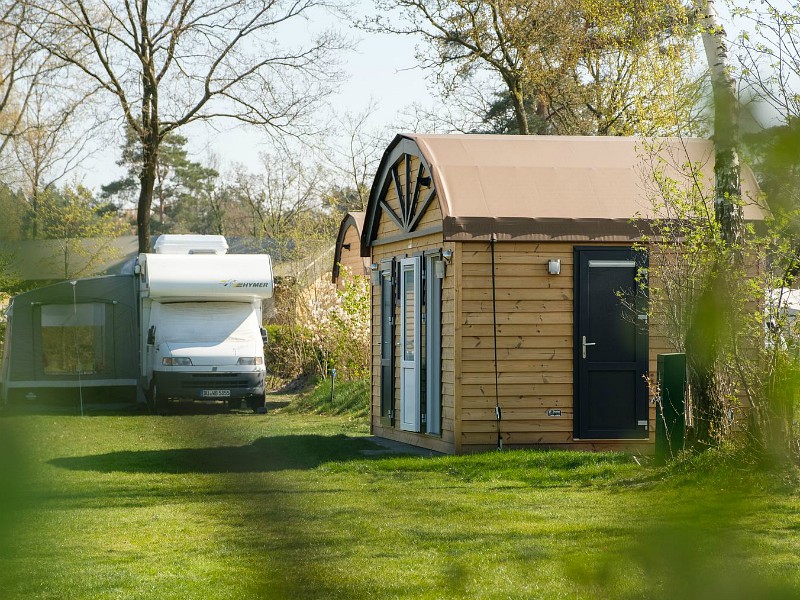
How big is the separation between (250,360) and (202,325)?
3.76 ft

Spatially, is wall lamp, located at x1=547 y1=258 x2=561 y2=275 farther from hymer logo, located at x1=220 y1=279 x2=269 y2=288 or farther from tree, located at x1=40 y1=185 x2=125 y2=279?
tree, located at x1=40 y1=185 x2=125 y2=279

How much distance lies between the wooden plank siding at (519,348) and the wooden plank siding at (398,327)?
20cm

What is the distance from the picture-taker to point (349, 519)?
496cm

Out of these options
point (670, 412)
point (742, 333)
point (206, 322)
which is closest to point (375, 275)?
point (206, 322)

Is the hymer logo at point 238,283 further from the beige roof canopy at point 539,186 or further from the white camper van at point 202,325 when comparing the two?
the beige roof canopy at point 539,186

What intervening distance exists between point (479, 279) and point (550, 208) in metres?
1.12

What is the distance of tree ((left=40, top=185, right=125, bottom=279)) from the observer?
36.9 inches

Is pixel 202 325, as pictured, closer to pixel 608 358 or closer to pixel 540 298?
pixel 540 298

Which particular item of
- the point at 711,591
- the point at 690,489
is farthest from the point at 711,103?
the point at 690,489

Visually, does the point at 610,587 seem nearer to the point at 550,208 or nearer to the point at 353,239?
the point at 550,208

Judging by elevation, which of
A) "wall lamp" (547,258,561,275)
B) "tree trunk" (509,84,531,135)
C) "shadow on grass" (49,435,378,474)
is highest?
"tree trunk" (509,84,531,135)

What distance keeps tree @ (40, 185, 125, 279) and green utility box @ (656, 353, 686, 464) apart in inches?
366

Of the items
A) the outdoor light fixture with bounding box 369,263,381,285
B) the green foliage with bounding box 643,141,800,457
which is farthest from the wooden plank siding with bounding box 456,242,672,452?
the green foliage with bounding box 643,141,800,457

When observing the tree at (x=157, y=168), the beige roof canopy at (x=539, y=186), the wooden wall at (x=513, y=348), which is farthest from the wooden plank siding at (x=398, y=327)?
the tree at (x=157, y=168)
